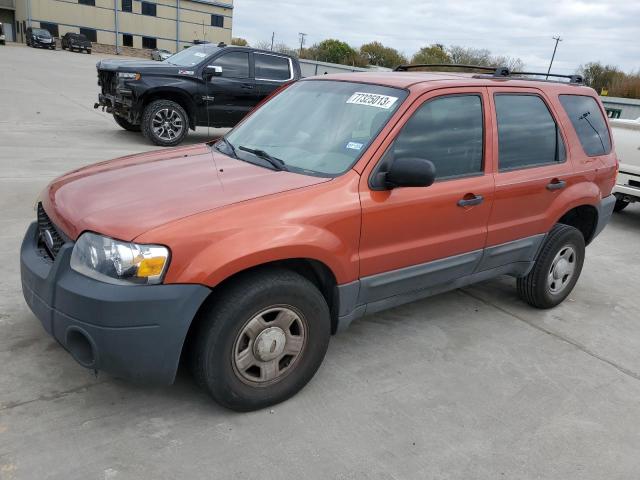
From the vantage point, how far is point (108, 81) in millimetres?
10172

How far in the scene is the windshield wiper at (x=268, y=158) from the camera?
10.3 ft

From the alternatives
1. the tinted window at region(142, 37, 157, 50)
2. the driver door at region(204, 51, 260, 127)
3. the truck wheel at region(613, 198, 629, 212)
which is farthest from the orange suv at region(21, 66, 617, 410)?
the tinted window at region(142, 37, 157, 50)

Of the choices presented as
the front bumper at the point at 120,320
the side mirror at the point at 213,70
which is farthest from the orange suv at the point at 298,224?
the side mirror at the point at 213,70

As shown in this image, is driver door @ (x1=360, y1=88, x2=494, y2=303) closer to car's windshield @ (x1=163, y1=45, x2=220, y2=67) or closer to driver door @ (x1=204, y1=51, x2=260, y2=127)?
driver door @ (x1=204, y1=51, x2=260, y2=127)

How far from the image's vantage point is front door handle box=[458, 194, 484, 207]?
3443 mm

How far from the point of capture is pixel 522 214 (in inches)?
154

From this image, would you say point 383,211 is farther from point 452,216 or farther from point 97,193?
point 97,193

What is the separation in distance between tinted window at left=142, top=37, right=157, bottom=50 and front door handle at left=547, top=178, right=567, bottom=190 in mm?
67007

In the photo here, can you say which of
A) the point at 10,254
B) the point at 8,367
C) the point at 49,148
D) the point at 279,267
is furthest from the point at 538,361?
the point at 49,148

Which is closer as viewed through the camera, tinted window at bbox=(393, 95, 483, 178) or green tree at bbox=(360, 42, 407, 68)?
tinted window at bbox=(393, 95, 483, 178)

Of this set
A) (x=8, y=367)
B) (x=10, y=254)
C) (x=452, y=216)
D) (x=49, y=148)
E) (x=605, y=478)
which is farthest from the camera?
(x=49, y=148)

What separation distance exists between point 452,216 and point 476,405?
115 cm

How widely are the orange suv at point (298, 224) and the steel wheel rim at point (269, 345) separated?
1 cm

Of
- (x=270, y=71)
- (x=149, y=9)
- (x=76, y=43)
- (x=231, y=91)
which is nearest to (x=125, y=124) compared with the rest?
(x=231, y=91)
